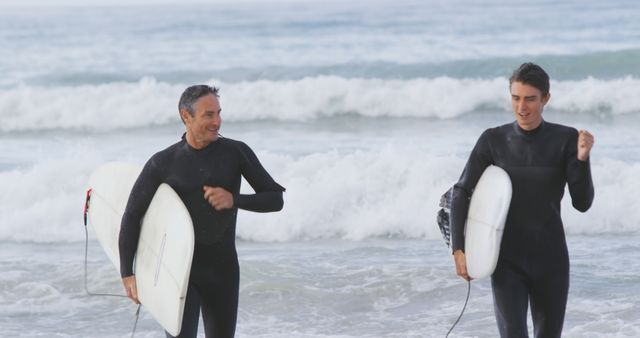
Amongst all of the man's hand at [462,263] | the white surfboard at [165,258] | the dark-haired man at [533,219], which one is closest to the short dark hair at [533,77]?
the dark-haired man at [533,219]

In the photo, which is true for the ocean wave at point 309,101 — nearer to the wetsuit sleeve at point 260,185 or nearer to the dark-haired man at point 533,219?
the dark-haired man at point 533,219

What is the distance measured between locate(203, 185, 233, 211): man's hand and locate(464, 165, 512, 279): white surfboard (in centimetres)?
92

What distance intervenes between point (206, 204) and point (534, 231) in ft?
3.95

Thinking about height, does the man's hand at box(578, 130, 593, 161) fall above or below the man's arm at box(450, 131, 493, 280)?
above

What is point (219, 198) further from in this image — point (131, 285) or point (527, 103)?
point (527, 103)

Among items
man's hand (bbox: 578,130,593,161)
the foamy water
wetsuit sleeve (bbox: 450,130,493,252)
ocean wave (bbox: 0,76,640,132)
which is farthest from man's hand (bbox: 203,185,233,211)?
ocean wave (bbox: 0,76,640,132)

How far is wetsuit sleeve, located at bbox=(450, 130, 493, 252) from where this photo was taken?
4.33 meters

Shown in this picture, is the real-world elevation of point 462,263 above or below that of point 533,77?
below

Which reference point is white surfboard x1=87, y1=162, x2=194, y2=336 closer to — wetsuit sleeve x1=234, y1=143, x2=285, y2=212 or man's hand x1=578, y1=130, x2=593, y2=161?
wetsuit sleeve x1=234, y1=143, x2=285, y2=212

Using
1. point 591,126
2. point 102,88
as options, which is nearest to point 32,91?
point 102,88

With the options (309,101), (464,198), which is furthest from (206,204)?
(309,101)

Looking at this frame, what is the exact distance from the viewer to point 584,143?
160 inches

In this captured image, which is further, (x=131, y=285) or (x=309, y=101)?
(x=309, y=101)

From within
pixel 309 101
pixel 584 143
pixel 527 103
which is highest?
pixel 309 101
